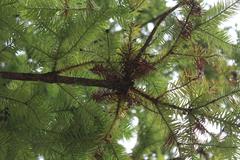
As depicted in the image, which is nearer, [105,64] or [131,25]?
[131,25]

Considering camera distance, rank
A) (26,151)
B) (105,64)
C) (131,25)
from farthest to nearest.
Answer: (26,151), (105,64), (131,25)

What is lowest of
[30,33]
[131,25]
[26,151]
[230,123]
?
[230,123]

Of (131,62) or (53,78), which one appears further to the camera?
(53,78)

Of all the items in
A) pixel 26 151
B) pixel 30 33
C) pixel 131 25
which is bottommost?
pixel 26 151

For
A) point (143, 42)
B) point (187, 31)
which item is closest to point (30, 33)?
point (143, 42)

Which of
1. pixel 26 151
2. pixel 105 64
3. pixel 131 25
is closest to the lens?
pixel 131 25

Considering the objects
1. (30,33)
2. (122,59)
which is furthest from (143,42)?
(30,33)

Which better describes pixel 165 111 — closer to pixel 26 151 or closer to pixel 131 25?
pixel 131 25

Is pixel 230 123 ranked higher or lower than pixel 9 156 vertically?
lower

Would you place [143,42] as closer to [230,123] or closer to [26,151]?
[230,123]
